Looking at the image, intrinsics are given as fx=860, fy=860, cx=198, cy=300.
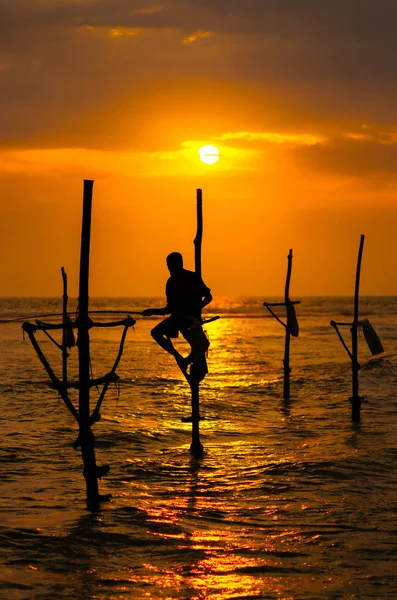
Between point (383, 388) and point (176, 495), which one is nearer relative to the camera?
point (176, 495)

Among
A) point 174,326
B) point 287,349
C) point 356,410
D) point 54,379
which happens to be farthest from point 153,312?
point 287,349

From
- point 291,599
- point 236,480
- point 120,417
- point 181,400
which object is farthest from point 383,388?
point 291,599

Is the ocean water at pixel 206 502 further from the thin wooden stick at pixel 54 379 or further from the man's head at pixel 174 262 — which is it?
the man's head at pixel 174 262

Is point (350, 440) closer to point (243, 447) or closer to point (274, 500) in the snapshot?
point (243, 447)

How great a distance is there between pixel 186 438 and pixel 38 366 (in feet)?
56.1

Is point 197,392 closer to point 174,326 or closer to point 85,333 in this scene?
point 174,326

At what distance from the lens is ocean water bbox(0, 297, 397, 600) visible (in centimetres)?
834

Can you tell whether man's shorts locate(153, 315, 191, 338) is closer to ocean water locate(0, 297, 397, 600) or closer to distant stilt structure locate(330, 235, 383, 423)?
ocean water locate(0, 297, 397, 600)

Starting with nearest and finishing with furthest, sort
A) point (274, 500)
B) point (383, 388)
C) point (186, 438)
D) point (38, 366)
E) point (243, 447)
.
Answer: point (274, 500)
point (243, 447)
point (186, 438)
point (383, 388)
point (38, 366)

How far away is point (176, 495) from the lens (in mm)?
11727

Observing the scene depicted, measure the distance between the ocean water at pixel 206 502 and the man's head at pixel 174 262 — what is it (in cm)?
198

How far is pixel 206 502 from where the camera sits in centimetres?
1126

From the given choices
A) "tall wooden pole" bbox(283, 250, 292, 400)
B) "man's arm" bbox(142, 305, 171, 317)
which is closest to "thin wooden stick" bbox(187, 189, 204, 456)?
"man's arm" bbox(142, 305, 171, 317)

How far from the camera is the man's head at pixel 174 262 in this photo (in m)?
12.7
